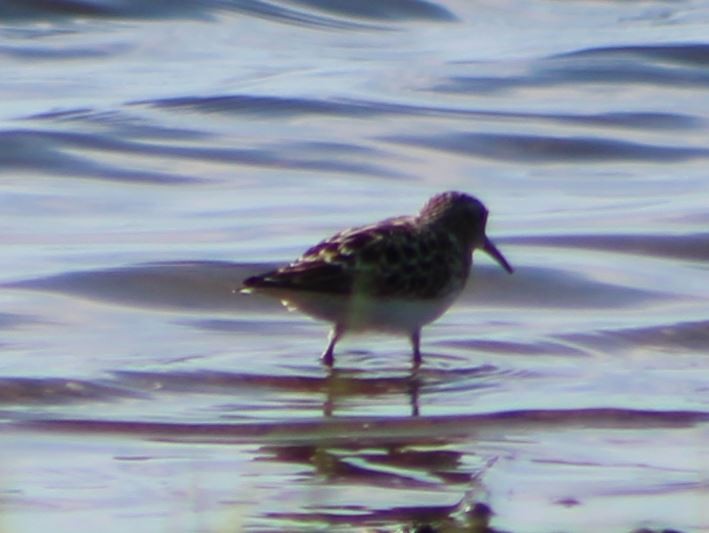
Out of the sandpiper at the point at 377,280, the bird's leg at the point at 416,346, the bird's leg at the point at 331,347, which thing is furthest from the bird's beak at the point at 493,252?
the bird's leg at the point at 331,347

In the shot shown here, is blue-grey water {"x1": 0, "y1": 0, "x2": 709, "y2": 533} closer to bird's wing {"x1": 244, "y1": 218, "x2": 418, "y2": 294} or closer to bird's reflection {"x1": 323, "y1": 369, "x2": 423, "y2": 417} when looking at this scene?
bird's reflection {"x1": 323, "y1": 369, "x2": 423, "y2": 417}

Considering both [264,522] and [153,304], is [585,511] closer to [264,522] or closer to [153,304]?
[264,522]

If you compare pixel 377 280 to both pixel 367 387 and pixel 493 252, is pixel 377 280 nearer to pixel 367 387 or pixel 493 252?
pixel 367 387

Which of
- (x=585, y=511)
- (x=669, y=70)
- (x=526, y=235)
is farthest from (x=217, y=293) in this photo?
(x=669, y=70)

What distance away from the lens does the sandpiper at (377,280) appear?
761 centimetres

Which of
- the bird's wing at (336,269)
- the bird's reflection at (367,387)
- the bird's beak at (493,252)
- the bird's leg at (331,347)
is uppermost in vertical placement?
the bird's wing at (336,269)

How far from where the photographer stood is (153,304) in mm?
9203

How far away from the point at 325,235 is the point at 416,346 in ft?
8.46

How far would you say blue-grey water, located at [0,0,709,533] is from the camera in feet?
19.6

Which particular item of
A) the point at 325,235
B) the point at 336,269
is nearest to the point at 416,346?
the point at 336,269

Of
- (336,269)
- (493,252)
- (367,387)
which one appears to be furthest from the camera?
(493,252)

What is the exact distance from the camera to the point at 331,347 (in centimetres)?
802

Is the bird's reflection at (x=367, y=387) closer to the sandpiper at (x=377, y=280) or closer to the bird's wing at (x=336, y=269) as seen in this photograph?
the sandpiper at (x=377, y=280)

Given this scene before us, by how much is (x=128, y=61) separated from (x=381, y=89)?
2129mm
